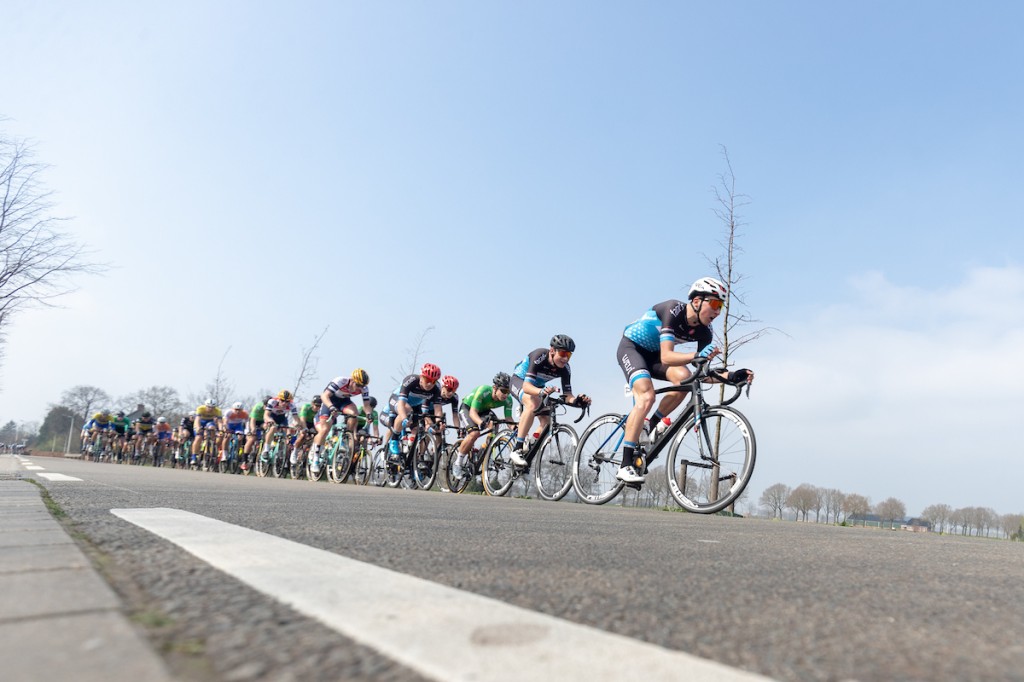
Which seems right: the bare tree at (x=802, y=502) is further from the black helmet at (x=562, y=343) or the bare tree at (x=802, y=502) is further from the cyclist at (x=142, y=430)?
the cyclist at (x=142, y=430)

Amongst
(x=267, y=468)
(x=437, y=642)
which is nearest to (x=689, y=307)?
(x=437, y=642)

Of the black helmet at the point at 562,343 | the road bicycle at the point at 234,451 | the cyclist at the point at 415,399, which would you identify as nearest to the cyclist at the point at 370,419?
the cyclist at the point at 415,399

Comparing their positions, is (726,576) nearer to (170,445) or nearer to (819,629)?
(819,629)

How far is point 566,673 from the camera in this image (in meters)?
1.15

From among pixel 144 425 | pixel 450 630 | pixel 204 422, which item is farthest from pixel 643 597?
pixel 144 425

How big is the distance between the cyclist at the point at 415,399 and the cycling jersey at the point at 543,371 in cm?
280

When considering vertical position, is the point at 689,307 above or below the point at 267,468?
above

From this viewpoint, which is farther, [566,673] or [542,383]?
[542,383]

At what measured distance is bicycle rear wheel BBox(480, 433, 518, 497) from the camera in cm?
1026

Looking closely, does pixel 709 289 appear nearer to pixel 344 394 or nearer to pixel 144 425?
pixel 344 394

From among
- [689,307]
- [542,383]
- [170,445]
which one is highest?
[689,307]

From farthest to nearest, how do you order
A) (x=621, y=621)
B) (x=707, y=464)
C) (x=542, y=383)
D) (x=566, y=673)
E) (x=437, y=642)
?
(x=542, y=383)
(x=707, y=464)
(x=621, y=621)
(x=437, y=642)
(x=566, y=673)

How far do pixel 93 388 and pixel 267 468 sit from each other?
348ft

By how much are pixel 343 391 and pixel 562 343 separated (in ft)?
20.1
